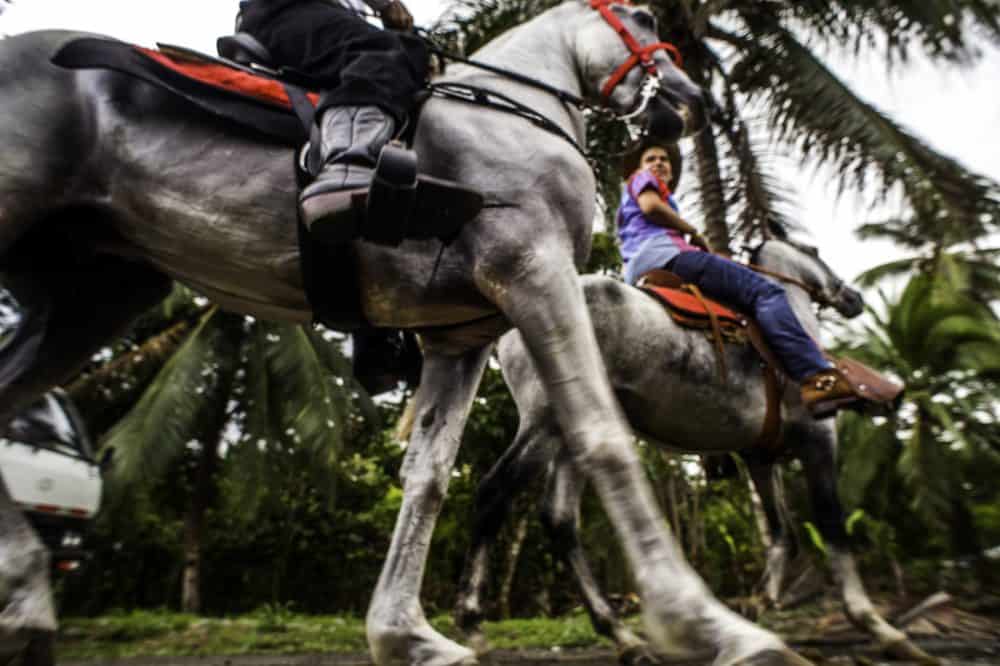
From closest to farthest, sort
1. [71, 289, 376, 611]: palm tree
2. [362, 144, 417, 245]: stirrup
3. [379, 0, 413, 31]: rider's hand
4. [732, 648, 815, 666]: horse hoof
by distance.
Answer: [732, 648, 815, 666]: horse hoof
[362, 144, 417, 245]: stirrup
[379, 0, 413, 31]: rider's hand
[71, 289, 376, 611]: palm tree

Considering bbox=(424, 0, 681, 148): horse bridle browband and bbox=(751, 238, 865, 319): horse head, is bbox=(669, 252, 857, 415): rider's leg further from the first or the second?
bbox=(424, 0, 681, 148): horse bridle browband

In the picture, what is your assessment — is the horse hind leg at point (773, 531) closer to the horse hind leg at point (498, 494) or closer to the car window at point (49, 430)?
the horse hind leg at point (498, 494)

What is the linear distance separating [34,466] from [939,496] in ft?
38.0

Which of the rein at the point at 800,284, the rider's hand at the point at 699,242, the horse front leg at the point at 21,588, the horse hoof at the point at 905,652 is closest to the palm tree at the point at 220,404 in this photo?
the rider's hand at the point at 699,242

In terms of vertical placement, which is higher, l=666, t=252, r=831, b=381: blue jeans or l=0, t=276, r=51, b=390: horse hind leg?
l=666, t=252, r=831, b=381: blue jeans

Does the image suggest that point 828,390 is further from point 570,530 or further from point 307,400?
point 307,400

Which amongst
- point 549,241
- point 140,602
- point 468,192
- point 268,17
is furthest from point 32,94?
point 140,602

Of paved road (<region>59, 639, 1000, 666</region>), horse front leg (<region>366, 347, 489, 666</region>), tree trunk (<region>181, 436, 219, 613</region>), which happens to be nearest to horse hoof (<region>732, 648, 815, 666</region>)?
horse front leg (<region>366, 347, 489, 666</region>)

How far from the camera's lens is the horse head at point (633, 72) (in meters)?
3.57

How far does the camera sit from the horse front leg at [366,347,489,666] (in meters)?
2.99

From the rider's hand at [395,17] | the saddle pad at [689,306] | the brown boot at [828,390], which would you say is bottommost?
the brown boot at [828,390]

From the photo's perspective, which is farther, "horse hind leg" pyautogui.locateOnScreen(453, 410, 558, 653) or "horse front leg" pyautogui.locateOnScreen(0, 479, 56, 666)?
"horse hind leg" pyautogui.locateOnScreen(453, 410, 558, 653)

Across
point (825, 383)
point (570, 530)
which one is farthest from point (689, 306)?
point (570, 530)

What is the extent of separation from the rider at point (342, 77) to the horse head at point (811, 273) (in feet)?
13.7
